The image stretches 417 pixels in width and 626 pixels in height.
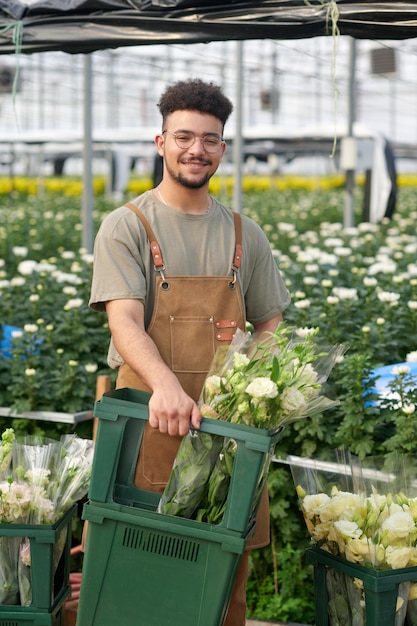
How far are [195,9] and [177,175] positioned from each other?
37.1 inches

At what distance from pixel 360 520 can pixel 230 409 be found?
590 millimetres

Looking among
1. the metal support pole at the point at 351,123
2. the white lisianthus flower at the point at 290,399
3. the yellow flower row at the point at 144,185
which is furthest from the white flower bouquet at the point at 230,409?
the yellow flower row at the point at 144,185

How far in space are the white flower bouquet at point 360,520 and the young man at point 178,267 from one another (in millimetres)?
201

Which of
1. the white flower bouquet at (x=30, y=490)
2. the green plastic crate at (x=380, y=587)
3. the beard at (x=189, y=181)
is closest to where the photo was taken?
the green plastic crate at (x=380, y=587)

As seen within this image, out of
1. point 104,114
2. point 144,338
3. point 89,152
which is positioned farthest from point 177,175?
point 104,114

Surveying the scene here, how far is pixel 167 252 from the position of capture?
2.76 meters

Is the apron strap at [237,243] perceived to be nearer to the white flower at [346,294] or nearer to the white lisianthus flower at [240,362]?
the white lisianthus flower at [240,362]

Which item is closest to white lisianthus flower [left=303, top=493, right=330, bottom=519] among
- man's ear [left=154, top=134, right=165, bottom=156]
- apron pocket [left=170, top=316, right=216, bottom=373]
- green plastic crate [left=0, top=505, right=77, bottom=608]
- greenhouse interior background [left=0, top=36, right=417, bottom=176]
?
apron pocket [left=170, top=316, right=216, bottom=373]

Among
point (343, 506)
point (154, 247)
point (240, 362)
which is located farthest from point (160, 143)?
point (343, 506)

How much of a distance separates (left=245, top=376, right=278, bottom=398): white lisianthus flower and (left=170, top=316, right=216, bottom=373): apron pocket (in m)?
0.45

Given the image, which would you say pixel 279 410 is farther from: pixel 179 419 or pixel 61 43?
pixel 61 43

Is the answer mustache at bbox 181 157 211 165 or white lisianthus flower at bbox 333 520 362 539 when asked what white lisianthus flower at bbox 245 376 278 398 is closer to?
white lisianthus flower at bbox 333 520 362 539

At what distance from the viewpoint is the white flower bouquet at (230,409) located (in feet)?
7.73

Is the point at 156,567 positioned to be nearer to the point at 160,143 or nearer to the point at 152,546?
the point at 152,546
